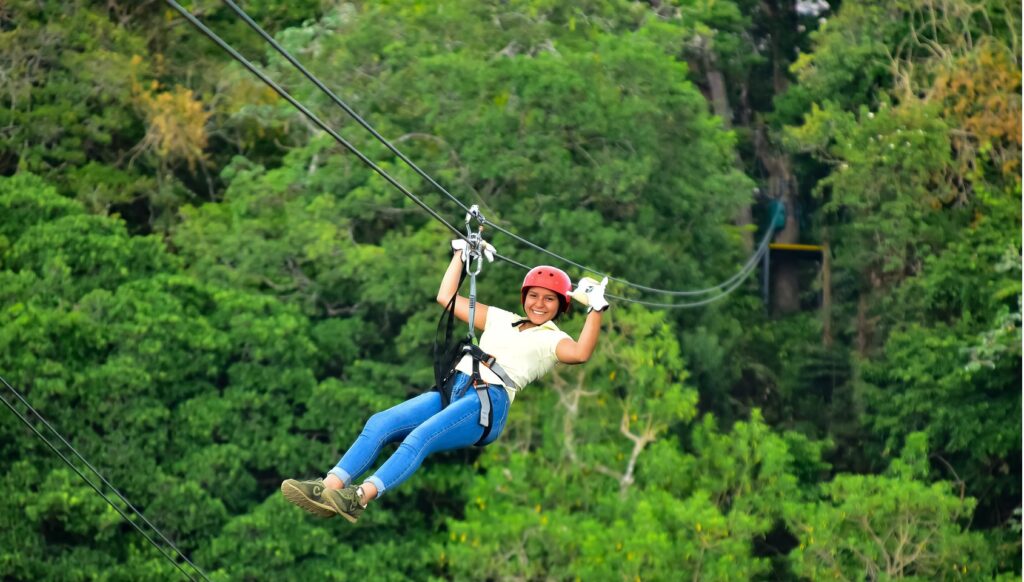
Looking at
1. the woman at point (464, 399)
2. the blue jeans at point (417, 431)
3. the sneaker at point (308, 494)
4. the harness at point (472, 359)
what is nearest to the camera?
the sneaker at point (308, 494)

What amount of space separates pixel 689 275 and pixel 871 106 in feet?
15.1

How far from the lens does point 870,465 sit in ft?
89.0

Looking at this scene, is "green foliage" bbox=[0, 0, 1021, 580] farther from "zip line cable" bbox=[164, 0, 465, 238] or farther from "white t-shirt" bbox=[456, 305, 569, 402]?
"white t-shirt" bbox=[456, 305, 569, 402]

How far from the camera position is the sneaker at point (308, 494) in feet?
26.6

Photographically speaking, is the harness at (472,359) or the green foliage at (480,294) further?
the green foliage at (480,294)

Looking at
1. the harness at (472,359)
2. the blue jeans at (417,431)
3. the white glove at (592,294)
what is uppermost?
the white glove at (592,294)

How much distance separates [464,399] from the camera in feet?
29.5

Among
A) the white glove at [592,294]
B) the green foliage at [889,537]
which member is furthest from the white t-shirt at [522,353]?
the green foliage at [889,537]

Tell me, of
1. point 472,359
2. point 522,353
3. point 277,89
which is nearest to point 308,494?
point 472,359

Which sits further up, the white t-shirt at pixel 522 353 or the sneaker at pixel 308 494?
the white t-shirt at pixel 522 353

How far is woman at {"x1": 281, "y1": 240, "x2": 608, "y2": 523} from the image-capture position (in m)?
8.30

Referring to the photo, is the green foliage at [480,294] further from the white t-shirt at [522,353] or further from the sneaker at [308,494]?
the sneaker at [308,494]

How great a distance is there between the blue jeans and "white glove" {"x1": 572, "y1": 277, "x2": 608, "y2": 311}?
21.9 inches

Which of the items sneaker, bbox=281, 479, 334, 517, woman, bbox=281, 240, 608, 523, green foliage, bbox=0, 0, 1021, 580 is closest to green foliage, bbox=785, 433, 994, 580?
green foliage, bbox=0, 0, 1021, 580
